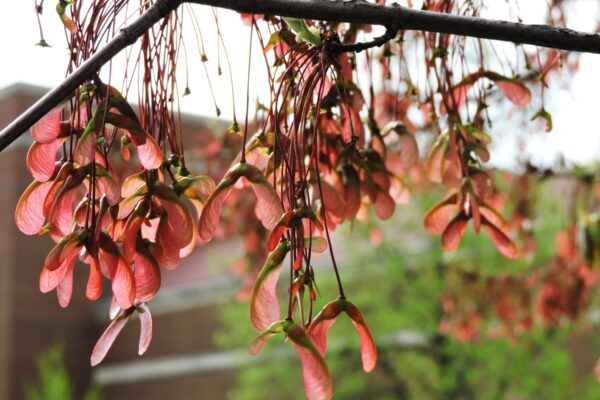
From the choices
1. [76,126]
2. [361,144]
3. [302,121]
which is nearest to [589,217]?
[361,144]

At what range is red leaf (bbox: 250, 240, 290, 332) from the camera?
0.66 meters

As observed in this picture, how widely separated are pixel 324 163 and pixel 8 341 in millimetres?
10983

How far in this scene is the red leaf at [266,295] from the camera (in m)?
0.66

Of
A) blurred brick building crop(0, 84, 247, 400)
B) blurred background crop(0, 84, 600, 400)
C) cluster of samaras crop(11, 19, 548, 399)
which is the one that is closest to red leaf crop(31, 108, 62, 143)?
cluster of samaras crop(11, 19, 548, 399)

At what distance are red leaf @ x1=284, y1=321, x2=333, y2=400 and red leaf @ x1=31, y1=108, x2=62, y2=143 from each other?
267 millimetres

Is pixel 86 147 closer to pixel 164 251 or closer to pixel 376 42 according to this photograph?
pixel 164 251

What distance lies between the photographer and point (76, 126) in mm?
790

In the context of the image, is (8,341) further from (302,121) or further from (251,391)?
(302,121)

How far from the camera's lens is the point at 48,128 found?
75cm

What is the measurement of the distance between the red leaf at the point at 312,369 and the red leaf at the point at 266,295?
5cm

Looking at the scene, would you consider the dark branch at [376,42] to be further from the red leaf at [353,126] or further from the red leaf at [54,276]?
the red leaf at [54,276]

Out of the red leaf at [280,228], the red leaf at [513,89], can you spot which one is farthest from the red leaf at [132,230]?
the red leaf at [513,89]

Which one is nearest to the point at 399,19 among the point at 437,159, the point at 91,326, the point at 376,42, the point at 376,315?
the point at 376,42

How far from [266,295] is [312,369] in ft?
0.26
